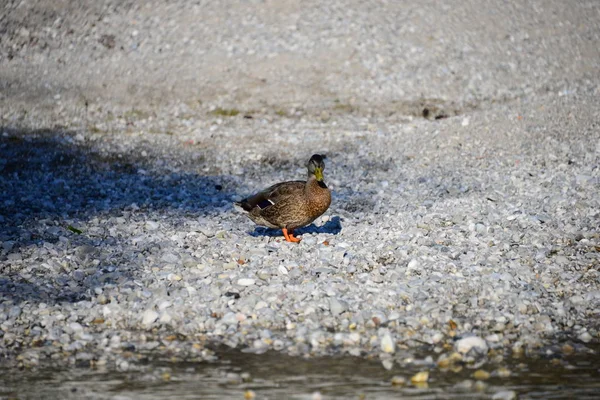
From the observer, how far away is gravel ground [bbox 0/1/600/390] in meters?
10.5

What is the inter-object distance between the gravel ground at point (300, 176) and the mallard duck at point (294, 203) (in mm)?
421

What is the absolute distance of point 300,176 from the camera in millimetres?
20516

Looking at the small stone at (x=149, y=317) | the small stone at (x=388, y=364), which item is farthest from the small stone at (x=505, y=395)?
the small stone at (x=149, y=317)

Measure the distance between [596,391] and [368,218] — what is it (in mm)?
7881

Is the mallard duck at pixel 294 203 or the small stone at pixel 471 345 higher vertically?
the mallard duck at pixel 294 203

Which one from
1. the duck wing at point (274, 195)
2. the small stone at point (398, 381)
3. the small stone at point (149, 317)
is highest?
the duck wing at point (274, 195)

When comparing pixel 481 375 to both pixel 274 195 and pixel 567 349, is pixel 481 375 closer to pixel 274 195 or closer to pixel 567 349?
pixel 567 349

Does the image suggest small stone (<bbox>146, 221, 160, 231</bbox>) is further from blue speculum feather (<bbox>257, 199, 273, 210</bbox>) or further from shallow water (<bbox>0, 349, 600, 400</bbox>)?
shallow water (<bbox>0, 349, 600, 400</bbox>)

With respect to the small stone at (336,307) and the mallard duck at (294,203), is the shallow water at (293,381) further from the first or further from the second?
the mallard duck at (294,203)

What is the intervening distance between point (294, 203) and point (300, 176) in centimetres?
694

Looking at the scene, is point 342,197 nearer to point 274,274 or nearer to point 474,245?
point 474,245


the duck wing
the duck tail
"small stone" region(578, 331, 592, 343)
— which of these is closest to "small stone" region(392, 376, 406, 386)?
"small stone" region(578, 331, 592, 343)

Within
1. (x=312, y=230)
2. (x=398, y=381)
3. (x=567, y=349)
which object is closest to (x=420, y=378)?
(x=398, y=381)

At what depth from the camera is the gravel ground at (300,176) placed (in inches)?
413
